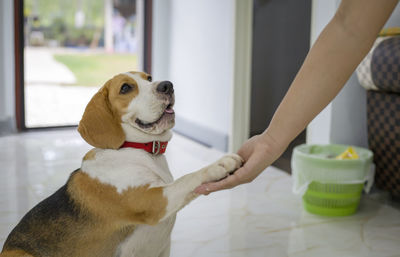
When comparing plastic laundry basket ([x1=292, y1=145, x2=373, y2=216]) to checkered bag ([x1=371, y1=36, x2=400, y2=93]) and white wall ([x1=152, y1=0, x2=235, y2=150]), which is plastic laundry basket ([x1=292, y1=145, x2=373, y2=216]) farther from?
white wall ([x1=152, y1=0, x2=235, y2=150])

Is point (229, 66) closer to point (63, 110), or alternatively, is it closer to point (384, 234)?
point (384, 234)

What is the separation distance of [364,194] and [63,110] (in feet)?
14.3

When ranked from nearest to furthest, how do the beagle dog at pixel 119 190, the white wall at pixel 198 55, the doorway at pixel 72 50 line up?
1. the beagle dog at pixel 119 190
2. the white wall at pixel 198 55
3. the doorway at pixel 72 50

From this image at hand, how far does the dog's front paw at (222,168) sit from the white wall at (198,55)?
2439 millimetres

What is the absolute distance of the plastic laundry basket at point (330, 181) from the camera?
227 cm

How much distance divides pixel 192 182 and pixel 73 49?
7.85 m

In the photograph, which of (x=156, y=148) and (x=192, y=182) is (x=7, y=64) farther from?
(x=192, y=182)

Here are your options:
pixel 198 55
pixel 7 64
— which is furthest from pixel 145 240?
pixel 7 64

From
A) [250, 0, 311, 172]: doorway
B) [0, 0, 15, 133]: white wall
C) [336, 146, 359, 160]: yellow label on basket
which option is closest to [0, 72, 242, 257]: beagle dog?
[336, 146, 359, 160]: yellow label on basket

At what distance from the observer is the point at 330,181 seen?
2.29m

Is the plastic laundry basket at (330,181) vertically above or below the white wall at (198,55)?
below

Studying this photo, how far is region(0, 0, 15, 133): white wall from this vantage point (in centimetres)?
423

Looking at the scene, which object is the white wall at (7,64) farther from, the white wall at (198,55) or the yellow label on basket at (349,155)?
the yellow label on basket at (349,155)

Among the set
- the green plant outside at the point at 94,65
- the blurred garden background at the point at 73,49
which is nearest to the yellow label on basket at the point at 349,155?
the blurred garden background at the point at 73,49
